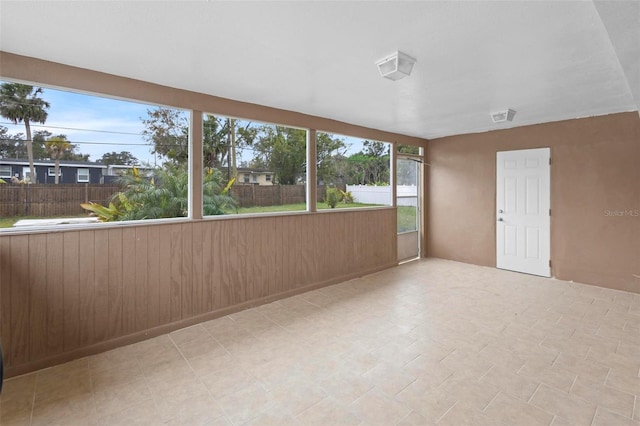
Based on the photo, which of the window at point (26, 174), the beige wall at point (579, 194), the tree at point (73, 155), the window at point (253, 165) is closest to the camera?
the window at point (26, 174)

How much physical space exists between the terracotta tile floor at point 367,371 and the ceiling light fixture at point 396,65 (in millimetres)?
2310

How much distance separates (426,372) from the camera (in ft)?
7.72

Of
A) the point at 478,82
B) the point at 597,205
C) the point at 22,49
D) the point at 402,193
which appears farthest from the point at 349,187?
the point at 22,49

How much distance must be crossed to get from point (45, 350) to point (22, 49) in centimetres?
230

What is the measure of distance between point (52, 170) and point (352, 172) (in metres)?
3.75

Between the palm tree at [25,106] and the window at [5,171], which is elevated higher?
the palm tree at [25,106]

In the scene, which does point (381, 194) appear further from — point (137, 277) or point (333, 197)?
point (137, 277)

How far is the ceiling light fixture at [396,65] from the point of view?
2385 mm

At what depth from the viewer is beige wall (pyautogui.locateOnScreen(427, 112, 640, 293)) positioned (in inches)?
160

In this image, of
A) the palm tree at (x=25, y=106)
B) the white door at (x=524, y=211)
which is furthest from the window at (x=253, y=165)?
the white door at (x=524, y=211)

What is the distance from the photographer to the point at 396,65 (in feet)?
7.89

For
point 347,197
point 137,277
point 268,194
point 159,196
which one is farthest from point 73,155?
point 347,197

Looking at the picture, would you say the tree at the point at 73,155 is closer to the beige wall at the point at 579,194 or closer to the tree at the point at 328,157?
the tree at the point at 328,157

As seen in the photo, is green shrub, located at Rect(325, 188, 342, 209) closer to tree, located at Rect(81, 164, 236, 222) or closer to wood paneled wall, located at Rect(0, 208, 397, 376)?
wood paneled wall, located at Rect(0, 208, 397, 376)
